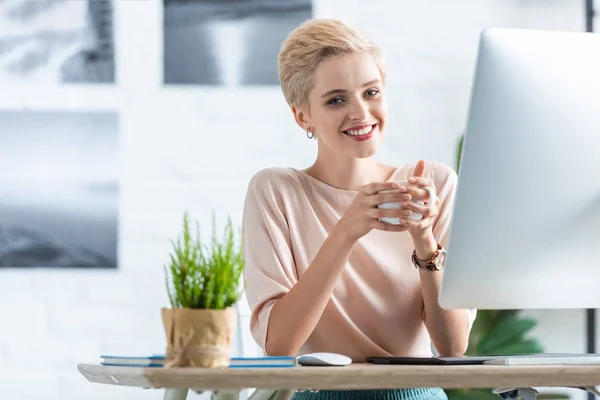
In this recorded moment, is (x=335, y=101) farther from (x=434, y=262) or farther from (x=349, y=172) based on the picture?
(x=434, y=262)

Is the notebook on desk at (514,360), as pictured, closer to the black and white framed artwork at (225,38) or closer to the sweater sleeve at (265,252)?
the sweater sleeve at (265,252)

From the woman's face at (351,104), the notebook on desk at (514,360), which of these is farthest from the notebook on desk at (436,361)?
the woman's face at (351,104)

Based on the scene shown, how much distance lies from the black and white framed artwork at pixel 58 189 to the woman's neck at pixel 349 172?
135 cm

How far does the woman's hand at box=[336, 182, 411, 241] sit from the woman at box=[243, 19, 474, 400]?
11 centimetres

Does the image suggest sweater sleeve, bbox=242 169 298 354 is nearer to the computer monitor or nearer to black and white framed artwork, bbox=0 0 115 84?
the computer monitor

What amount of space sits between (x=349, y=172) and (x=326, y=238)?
0.24 meters

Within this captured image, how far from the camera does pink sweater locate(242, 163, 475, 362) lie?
4.94 ft

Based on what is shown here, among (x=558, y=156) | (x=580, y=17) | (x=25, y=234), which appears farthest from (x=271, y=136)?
(x=558, y=156)

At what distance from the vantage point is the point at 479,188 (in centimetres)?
103

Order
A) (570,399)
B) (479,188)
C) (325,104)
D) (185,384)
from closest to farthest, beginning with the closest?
(185,384)
(479,188)
(325,104)
(570,399)

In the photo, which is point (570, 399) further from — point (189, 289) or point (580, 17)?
point (189, 289)

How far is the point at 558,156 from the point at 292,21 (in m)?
2.00

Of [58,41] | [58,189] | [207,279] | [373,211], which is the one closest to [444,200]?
[373,211]

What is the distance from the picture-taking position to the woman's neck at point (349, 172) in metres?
1.64
